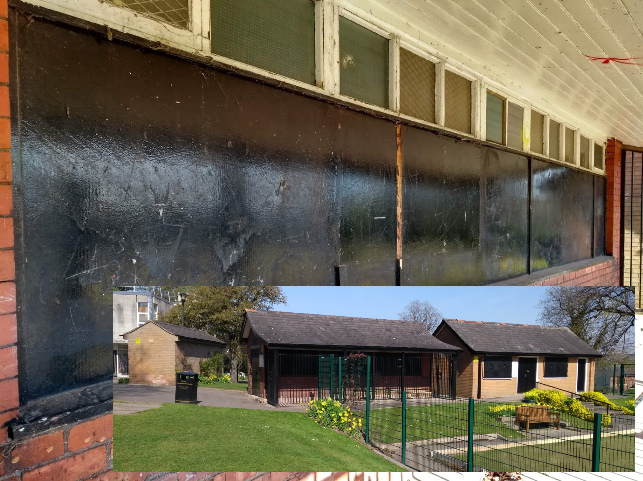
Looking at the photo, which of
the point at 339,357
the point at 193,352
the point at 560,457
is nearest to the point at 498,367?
the point at 560,457

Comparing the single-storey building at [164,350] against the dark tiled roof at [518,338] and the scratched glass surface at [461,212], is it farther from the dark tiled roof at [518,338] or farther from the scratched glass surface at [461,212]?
the scratched glass surface at [461,212]

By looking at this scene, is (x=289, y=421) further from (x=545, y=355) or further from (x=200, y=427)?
(x=545, y=355)

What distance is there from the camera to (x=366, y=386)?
3.03 m

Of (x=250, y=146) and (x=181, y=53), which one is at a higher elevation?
(x=181, y=53)

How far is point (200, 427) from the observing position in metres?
2.78

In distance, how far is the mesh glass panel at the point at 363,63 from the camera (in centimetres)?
391

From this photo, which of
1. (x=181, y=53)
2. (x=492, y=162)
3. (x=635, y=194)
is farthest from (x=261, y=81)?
(x=635, y=194)

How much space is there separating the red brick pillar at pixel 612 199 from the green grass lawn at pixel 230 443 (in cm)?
→ 800

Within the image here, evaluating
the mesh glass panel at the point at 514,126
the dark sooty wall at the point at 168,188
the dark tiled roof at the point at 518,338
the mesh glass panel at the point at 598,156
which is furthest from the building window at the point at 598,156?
the dark tiled roof at the point at 518,338

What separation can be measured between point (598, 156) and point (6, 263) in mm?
9277

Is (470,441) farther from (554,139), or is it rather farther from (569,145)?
(569,145)

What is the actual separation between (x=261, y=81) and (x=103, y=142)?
3.41 feet

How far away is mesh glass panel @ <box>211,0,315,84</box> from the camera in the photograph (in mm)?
3037

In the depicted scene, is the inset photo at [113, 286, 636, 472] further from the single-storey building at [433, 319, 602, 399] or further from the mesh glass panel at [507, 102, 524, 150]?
the mesh glass panel at [507, 102, 524, 150]
